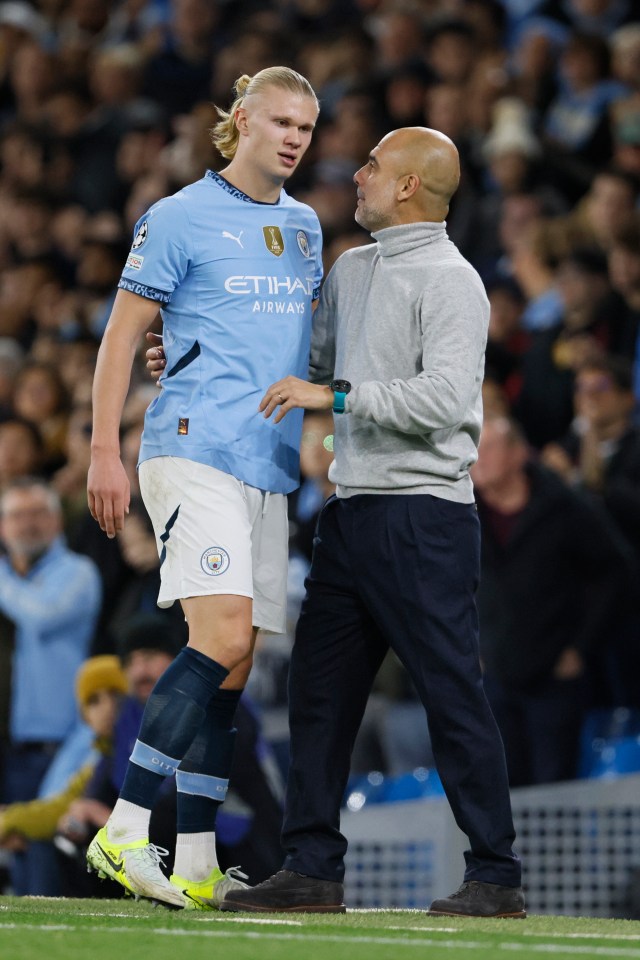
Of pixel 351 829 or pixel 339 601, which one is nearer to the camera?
pixel 339 601

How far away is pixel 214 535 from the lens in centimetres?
420

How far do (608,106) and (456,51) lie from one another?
120cm

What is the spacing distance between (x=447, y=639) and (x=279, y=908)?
778 mm

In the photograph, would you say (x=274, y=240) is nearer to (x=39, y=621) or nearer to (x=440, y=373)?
(x=440, y=373)

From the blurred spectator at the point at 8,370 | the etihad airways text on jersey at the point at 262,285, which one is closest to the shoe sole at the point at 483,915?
the etihad airways text on jersey at the point at 262,285

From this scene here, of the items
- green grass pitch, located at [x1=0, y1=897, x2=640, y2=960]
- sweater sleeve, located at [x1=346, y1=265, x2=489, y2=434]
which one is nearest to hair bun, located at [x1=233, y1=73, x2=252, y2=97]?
sweater sleeve, located at [x1=346, y1=265, x2=489, y2=434]

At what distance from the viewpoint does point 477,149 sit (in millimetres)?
9852

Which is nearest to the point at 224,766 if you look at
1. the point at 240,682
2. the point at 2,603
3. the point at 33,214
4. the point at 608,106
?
the point at 240,682

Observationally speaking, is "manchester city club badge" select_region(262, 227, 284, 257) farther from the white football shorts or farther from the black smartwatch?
the white football shorts

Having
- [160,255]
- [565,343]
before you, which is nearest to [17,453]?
[565,343]

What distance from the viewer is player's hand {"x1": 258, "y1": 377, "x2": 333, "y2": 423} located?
413cm

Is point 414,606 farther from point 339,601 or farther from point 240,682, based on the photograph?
point 240,682

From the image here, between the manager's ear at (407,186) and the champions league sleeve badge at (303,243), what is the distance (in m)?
0.34

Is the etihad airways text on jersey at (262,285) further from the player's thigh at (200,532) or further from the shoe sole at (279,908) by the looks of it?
the shoe sole at (279,908)
